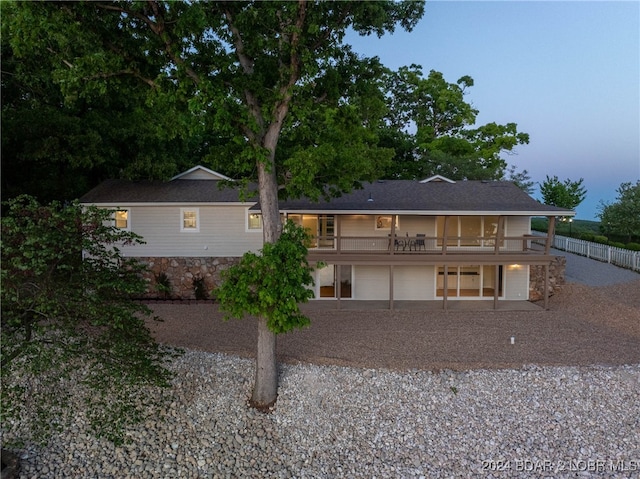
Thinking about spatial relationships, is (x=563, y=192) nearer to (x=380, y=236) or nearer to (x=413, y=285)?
(x=413, y=285)

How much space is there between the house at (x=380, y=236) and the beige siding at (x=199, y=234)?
42mm

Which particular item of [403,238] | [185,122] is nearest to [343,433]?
[185,122]

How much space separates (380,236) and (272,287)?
8942 mm

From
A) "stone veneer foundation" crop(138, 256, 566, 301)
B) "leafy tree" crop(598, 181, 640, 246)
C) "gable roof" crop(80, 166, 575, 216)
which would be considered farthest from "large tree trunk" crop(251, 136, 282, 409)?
"leafy tree" crop(598, 181, 640, 246)

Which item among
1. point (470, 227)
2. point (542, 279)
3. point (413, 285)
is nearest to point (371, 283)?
point (413, 285)

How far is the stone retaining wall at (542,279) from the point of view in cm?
1464

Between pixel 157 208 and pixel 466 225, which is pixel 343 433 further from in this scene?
pixel 157 208

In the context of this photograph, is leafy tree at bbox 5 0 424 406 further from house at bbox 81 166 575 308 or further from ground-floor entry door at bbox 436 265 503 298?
ground-floor entry door at bbox 436 265 503 298

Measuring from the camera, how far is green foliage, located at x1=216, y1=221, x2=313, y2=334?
6383 millimetres

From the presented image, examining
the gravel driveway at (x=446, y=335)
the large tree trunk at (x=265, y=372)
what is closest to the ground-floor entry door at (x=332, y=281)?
the gravel driveway at (x=446, y=335)

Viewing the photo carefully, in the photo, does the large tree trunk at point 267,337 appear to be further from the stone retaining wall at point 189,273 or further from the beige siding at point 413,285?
the beige siding at point 413,285

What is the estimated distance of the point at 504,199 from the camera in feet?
48.3

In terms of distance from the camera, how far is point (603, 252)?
2005cm

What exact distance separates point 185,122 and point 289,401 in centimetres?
549
